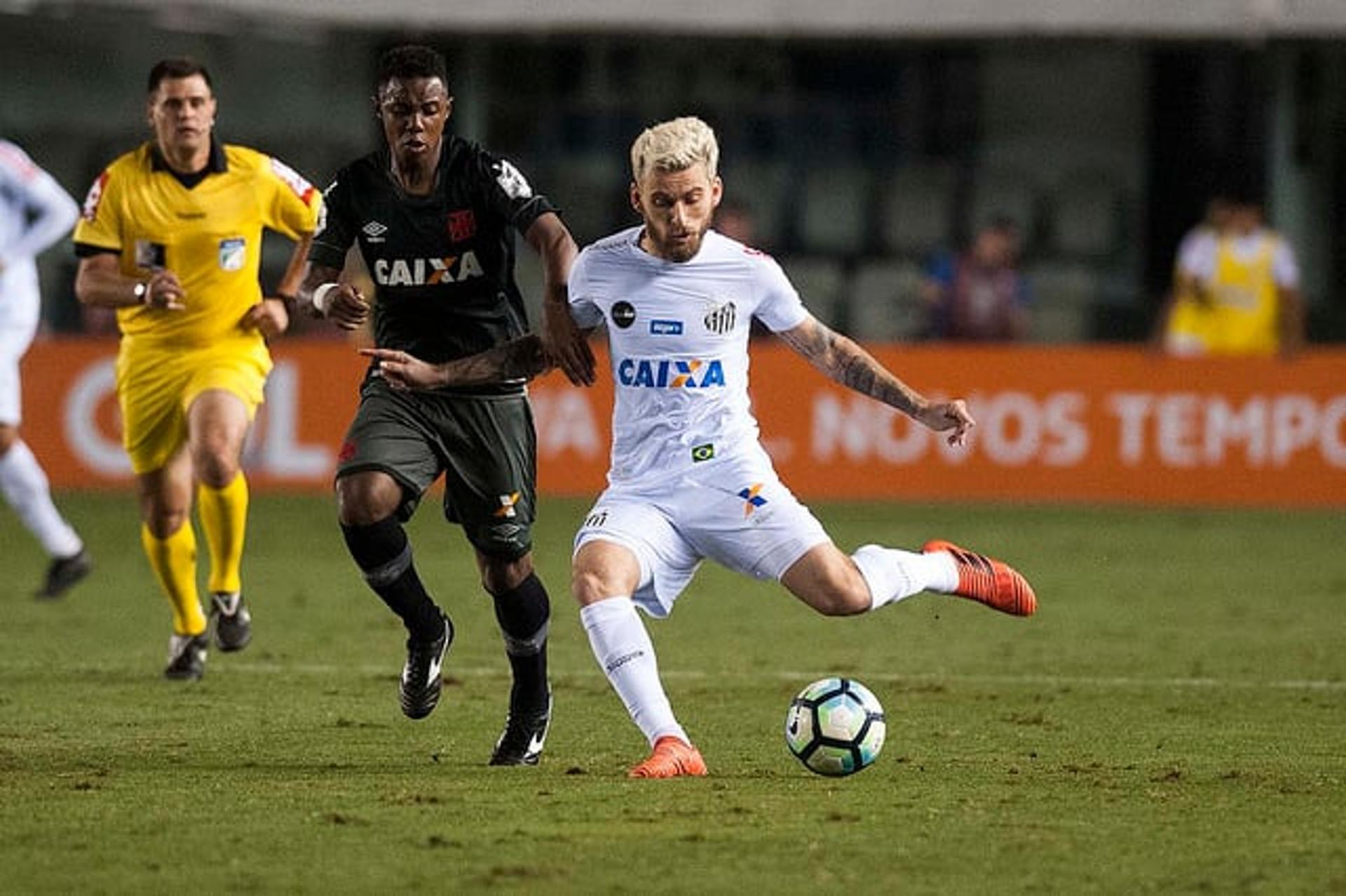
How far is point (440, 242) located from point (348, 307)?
395mm

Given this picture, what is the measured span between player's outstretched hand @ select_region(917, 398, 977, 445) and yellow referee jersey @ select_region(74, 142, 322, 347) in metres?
3.77

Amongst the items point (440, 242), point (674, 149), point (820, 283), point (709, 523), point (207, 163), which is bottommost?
point (820, 283)

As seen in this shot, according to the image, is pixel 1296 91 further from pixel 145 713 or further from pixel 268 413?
pixel 145 713

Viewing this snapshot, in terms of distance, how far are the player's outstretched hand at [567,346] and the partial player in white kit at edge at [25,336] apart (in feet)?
19.7

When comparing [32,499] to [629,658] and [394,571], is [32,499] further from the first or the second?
[629,658]

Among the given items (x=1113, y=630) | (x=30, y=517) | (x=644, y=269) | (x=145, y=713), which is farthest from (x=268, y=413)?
(x=644, y=269)

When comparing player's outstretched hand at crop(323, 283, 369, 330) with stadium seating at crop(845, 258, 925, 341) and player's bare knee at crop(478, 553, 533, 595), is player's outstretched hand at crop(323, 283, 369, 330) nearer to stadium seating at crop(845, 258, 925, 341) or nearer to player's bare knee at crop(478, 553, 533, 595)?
player's bare knee at crop(478, 553, 533, 595)

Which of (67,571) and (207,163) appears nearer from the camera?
(207,163)

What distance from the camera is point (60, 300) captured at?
23.4 meters

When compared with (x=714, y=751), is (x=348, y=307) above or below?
above

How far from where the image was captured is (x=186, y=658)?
Answer: 1095 cm

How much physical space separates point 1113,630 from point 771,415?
7.33 metres

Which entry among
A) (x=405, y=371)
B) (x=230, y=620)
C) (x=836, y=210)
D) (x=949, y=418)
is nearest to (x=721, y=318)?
(x=949, y=418)

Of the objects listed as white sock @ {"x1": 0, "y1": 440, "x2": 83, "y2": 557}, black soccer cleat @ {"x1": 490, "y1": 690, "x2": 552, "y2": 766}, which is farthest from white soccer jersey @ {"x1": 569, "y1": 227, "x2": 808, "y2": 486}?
white sock @ {"x1": 0, "y1": 440, "x2": 83, "y2": 557}
